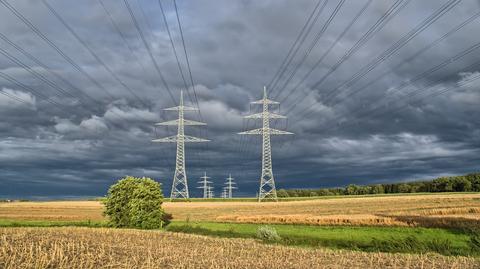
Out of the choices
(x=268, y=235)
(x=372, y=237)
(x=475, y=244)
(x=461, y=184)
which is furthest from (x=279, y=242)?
(x=461, y=184)

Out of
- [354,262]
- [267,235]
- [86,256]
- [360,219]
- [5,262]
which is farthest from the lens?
[360,219]

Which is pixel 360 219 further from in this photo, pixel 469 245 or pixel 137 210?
pixel 137 210

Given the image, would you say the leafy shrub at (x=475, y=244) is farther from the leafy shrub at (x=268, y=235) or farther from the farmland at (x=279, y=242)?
the leafy shrub at (x=268, y=235)

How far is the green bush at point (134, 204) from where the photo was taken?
7181 cm

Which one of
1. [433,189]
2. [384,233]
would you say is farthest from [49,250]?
[433,189]

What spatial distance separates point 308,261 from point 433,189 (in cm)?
18323

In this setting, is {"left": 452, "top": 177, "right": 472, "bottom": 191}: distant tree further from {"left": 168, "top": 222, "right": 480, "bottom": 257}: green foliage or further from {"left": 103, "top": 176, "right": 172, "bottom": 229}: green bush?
{"left": 103, "top": 176, "right": 172, "bottom": 229}: green bush

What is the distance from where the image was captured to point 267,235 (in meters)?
50.2

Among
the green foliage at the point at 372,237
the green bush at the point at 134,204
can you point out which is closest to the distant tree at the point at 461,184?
the green foliage at the point at 372,237

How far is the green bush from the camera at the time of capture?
71812mm

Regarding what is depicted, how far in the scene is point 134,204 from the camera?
7200 centimetres

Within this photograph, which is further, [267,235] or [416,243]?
[267,235]

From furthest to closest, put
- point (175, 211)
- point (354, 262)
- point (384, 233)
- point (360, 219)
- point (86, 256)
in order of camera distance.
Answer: point (175, 211), point (360, 219), point (384, 233), point (354, 262), point (86, 256)

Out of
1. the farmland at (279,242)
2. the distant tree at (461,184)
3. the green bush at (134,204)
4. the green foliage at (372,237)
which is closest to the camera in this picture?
the farmland at (279,242)
